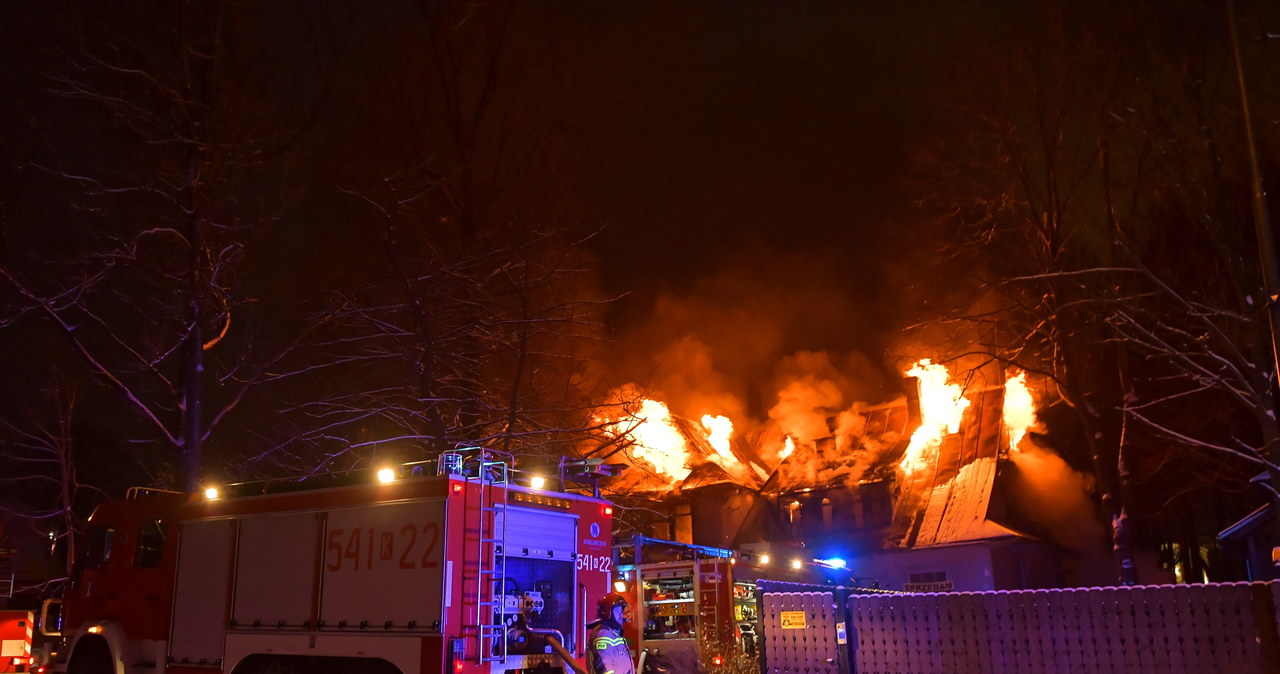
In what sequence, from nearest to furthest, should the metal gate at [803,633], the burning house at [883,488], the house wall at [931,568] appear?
1. the metal gate at [803,633]
2. the house wall at [931,568]
3. the burning house at [883,488]

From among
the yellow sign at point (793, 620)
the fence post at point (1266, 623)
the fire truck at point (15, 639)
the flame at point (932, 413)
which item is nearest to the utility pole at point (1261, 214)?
the fence post at point (1266, 623)

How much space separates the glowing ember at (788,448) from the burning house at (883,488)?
0.23 feet

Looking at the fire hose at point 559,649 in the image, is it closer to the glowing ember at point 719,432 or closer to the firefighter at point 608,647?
the firefighter at point 608,647

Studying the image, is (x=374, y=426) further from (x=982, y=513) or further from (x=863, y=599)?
(x=982, y=513)

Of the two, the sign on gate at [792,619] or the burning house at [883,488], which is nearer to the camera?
the sign on gate at [792,619]

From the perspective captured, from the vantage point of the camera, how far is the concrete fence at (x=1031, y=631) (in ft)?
34.0

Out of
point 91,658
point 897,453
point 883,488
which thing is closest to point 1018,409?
point 897,453

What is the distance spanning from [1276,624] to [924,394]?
24.1m

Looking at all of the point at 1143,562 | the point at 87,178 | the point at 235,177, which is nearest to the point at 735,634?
the point at 235,177

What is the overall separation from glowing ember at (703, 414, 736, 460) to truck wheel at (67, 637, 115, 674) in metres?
27.7

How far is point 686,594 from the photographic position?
20.4 meters

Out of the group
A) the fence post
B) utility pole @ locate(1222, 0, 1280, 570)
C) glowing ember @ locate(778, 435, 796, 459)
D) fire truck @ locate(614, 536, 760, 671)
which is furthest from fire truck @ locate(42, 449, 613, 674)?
glowing ember @ locate(778, 435, 796, 459)

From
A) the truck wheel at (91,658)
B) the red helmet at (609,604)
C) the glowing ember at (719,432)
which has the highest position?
the glowing ember at (719,432)

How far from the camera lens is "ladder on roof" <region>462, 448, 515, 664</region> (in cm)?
941
